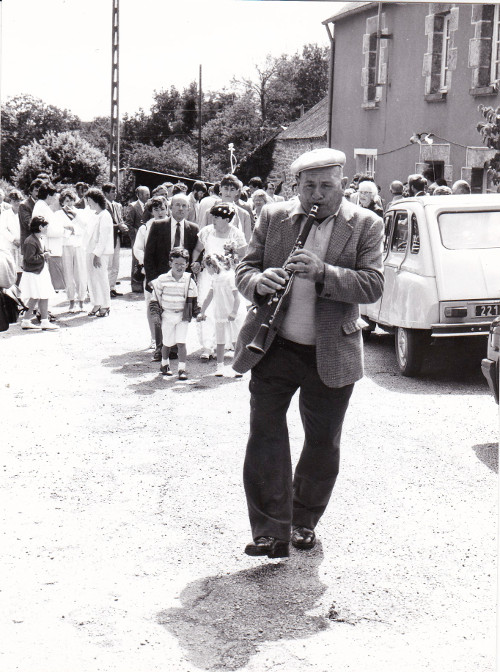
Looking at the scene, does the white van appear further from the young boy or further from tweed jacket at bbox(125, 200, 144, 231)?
tweed jacket at bbox(125, 200, 144, 231)

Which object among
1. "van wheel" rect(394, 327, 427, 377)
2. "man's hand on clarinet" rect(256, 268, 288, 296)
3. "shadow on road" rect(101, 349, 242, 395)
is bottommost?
"shadow on road" rect(101, 349, 242, 395)

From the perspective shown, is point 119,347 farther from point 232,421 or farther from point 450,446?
point 450,446

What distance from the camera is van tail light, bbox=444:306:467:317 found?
8.12 m

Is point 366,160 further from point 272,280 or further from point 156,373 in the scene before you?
point 272,280

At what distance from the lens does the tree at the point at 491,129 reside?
30.6 feet

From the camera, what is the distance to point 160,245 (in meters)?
9.16

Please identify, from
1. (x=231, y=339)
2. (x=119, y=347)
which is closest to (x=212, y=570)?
(x=231, y=339)

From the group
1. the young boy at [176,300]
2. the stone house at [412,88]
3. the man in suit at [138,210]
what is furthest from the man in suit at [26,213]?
the stone house at [412,88]

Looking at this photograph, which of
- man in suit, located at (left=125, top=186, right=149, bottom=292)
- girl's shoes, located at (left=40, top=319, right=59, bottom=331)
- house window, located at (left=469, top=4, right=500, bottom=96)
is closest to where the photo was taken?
house window, located at (left=469, top=4, right=500, bottom=96)

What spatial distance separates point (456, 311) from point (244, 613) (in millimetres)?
→ 4919

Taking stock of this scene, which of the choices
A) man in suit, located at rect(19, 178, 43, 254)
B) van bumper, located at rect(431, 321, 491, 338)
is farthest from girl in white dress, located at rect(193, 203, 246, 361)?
man in suit, located at rect(19, 178, 43, 254)

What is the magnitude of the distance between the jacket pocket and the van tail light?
4081 millimetres

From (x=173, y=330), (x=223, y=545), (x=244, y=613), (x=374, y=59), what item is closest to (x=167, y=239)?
(x=173, y=330)

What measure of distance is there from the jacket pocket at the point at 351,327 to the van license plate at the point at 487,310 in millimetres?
3972
